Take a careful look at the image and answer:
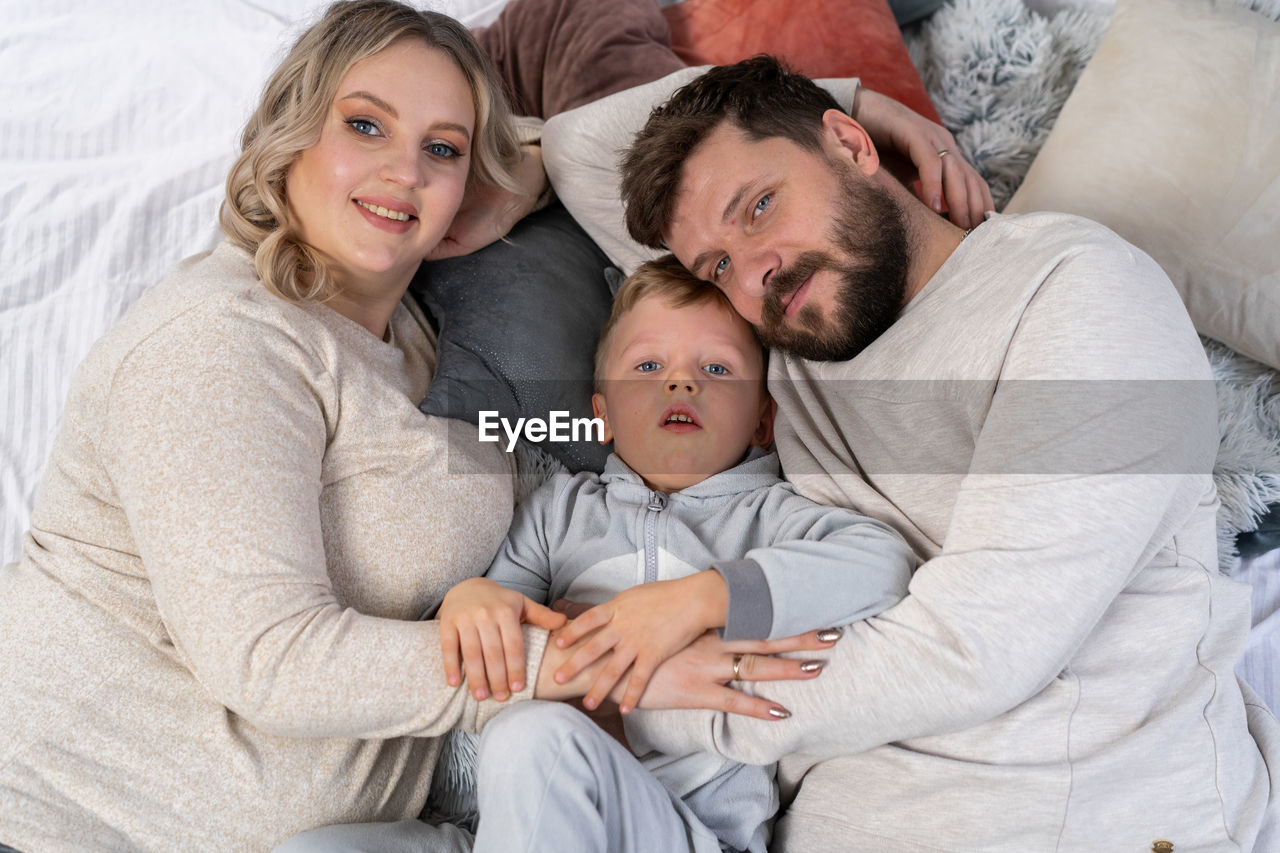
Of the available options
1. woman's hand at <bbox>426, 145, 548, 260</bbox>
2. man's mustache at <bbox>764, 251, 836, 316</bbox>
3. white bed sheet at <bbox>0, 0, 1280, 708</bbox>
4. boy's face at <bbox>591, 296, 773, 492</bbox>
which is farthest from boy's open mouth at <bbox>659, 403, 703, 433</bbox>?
white bed sheet at <bbox>0, 0, 1280, 708</bbox>

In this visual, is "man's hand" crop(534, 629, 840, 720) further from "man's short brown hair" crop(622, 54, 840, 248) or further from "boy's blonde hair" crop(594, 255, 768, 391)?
"man's short brown hair" crop(622, 54, 840, 248)

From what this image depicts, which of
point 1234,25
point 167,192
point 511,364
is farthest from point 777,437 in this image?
point 167,192

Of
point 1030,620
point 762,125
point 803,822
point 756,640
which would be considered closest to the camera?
point 1030,620

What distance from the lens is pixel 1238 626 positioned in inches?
54.1

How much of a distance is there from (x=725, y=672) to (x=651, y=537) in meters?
0.31

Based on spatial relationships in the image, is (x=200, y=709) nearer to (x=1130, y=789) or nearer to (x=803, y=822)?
(x=803, y=822)

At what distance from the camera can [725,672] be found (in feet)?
4.27

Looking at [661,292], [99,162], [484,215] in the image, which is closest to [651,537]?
[661,292]

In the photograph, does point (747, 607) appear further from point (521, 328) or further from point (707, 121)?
point (707, 121)

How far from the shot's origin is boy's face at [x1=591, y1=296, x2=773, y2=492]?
1.64 meters

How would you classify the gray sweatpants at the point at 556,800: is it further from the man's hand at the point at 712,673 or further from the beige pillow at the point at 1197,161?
the beige pillow at the point at 1197,161

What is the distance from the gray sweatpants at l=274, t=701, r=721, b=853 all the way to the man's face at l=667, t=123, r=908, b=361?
2.29 ft

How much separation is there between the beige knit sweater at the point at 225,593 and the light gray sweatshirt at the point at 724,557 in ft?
0.66

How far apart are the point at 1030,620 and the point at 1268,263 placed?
0.93m
